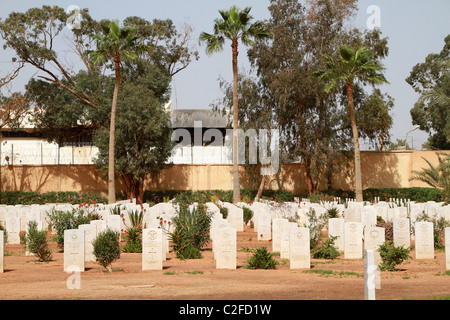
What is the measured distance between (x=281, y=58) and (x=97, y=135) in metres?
11.6

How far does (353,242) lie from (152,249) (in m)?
5.35

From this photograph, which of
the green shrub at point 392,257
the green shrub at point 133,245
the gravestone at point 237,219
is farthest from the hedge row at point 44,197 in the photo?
the green shrub at point 392,257

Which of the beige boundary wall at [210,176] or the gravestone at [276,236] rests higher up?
the beige boundary wall at [210,176]

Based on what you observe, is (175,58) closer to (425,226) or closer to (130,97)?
(130,97)

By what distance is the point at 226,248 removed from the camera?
13547 mm

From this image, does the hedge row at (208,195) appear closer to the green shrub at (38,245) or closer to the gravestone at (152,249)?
the green shrub at (38,245)

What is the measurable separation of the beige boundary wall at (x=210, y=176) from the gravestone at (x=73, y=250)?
26.8 m

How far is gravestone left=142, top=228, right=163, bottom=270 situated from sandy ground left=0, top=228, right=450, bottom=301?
0.76ft

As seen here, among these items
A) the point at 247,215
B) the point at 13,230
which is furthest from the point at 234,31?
the point at 13,230

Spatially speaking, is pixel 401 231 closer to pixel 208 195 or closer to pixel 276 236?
pixel 276 236

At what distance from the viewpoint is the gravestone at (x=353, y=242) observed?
15.9 m

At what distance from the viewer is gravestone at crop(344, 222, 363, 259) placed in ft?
52.3

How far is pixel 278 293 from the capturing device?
1037 cm

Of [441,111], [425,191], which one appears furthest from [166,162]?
[441,111]
